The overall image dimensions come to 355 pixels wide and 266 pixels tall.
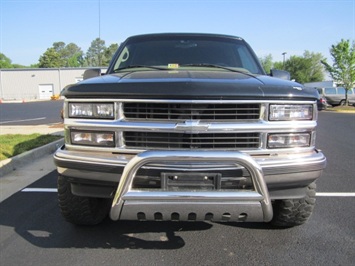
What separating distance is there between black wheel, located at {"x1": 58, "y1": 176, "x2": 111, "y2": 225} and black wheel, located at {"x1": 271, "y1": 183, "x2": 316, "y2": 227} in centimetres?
170

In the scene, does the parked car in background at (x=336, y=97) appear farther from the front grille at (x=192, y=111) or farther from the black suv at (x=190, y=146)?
the front grille at (x=192, y=111)

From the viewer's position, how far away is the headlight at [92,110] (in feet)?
9.46

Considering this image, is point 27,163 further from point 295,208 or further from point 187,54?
point 295,208

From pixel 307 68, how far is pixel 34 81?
5062 cm

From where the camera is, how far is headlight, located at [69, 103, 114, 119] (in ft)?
9.46

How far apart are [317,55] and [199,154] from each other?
78.1 metres

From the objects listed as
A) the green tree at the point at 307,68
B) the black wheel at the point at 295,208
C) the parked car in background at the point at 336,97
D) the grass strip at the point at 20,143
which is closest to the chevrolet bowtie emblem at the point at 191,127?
the black wheel at the point at 295,208

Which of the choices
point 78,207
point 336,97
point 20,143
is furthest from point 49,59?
point 78,207

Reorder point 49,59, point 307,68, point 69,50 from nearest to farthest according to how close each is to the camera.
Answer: point 307,68 < point 49,59 < point 69,50

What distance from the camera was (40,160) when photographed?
23.2 ft

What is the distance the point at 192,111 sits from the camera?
279 centimetres

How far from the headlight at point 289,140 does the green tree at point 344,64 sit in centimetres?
3032

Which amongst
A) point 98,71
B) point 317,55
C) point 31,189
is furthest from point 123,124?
point 317,55

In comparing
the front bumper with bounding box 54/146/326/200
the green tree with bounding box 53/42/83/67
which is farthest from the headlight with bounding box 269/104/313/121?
the green tree with bounding box 53/42/83/67
